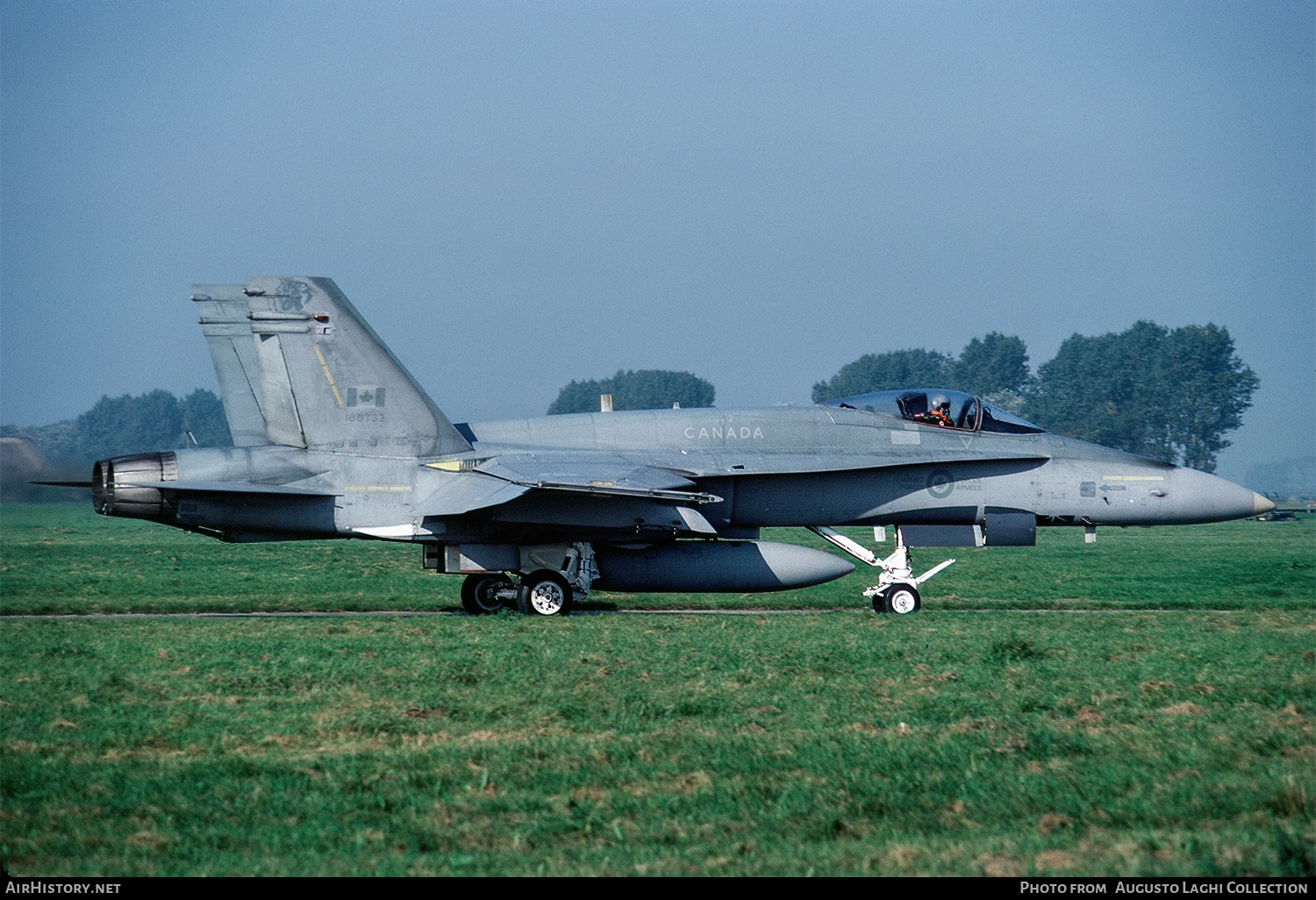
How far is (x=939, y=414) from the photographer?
18.4m

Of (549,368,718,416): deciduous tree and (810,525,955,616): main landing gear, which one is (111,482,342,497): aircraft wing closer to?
(810,525,955,616): main landing gear

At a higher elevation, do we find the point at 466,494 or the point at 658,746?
the point at 466,494

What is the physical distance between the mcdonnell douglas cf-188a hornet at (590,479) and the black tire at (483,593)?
0.03 metres

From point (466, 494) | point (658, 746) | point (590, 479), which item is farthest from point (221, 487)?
point (658, 746)

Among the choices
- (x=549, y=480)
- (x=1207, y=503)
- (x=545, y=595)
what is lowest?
(x=545, y=595)

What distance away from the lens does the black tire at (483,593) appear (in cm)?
1786

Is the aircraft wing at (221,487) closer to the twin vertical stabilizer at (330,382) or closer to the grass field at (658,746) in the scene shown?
the twin vertical stabilizer at (330,382)

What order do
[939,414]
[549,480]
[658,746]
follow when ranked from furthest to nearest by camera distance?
[939,414], [549,480], [658,746]

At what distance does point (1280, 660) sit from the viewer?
38.0 ft

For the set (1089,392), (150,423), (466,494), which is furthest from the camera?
(1089,392)

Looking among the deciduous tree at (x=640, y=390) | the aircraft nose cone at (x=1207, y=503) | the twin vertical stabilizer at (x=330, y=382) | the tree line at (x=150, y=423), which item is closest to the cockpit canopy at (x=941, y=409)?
the aircraft nose cone at (x=1207, y=503)

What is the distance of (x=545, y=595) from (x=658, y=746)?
8.97 m

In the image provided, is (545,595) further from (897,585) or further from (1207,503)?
(1207,503)
